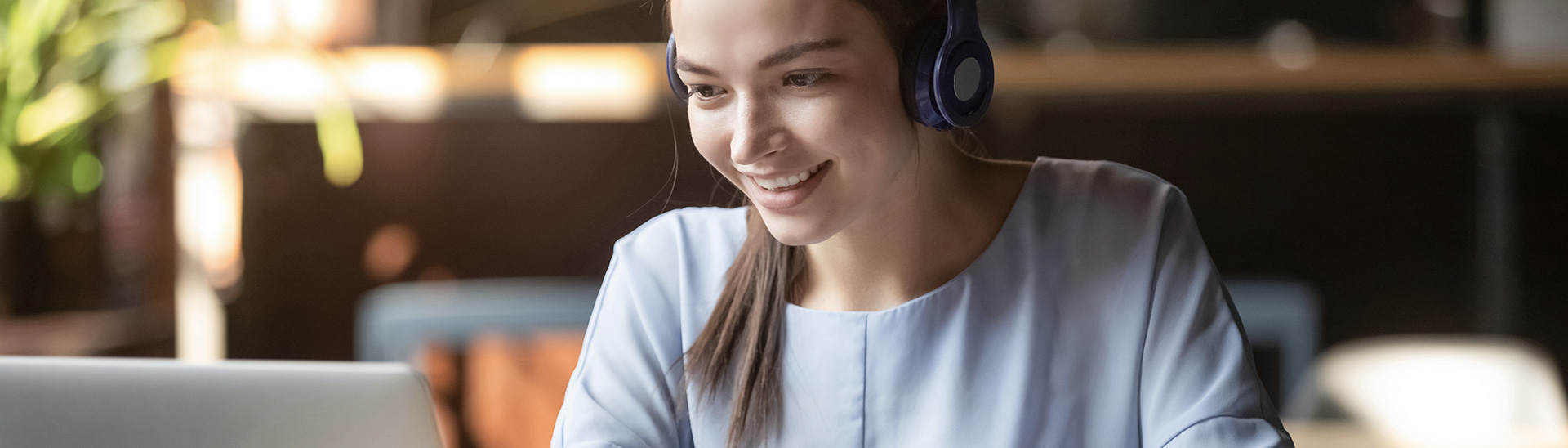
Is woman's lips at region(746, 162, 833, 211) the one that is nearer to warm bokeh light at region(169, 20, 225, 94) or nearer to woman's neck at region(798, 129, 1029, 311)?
woman's neck at region(798, 129, 1029, 311)

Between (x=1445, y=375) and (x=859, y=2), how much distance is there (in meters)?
Answer: 1.51

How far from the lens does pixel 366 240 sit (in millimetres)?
2611

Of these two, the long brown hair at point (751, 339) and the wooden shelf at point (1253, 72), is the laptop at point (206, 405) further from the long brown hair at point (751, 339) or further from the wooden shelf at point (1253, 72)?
the wooden shelf at point (1253, 72)

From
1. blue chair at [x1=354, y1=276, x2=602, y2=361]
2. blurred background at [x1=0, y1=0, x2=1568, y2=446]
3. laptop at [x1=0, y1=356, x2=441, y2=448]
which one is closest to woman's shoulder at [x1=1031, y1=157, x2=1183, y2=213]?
laptop at [x1=0, y1=356, x2=441, y2=448]

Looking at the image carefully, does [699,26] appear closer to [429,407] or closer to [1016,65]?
[429,407]

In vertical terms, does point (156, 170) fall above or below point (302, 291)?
above

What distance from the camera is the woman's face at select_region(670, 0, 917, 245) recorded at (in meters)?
0.75

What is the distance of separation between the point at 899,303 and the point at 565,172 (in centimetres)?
183

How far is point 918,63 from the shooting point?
30.9 inches

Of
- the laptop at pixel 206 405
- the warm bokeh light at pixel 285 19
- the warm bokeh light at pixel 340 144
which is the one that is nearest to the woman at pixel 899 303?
the laptop at pixel 206 405

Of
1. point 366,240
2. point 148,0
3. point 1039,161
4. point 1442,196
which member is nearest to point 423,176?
point 366,240

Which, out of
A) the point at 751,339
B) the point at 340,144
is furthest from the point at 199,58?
the point at 751,339

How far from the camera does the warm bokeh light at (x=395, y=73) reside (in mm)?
2164

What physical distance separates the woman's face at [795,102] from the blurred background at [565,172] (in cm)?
95
